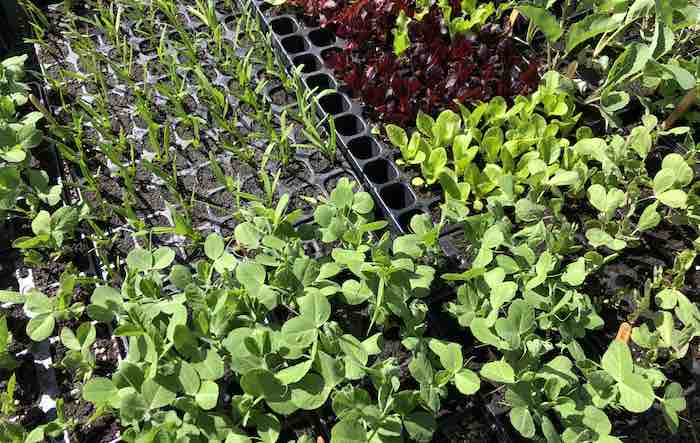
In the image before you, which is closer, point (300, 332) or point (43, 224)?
point (300, 332)

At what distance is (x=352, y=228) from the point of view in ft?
3.36

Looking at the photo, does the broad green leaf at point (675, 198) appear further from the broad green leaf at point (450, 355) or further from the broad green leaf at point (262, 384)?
the broad green leaf at point (262, 384)

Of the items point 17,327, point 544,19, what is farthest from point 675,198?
point 17,327

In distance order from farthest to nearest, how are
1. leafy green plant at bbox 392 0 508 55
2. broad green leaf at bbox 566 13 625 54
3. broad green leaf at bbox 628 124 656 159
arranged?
leafy green plant at bbox 392 0 508 55 < broad green leaf at bbox 566 13 625 54 < broad green leaf at bbox 628 124 656 159

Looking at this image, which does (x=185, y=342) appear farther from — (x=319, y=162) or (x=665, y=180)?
(x=665, y=180)

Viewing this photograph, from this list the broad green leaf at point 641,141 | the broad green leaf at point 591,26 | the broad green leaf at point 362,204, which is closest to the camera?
the broad green leaf at point 362,204

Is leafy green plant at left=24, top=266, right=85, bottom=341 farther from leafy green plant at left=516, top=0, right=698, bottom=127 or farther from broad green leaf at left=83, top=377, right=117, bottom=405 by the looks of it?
leafy green plant at left=516, top=0, right=698, bottom=127

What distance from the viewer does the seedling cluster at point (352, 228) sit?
2.90 feet

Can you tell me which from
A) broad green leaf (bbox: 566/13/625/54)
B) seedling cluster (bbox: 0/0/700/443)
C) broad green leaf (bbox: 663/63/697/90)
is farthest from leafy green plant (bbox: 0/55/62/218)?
broad green leaf (bbox: 663/63/697/90)

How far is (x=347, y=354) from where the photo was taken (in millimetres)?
886

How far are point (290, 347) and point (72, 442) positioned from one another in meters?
0.41

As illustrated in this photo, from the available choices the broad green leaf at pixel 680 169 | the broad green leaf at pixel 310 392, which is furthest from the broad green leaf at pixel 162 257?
the broad green leaf at pixel 680 169

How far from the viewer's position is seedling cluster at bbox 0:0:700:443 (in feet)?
2.90

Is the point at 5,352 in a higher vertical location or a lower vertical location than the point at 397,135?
lower
